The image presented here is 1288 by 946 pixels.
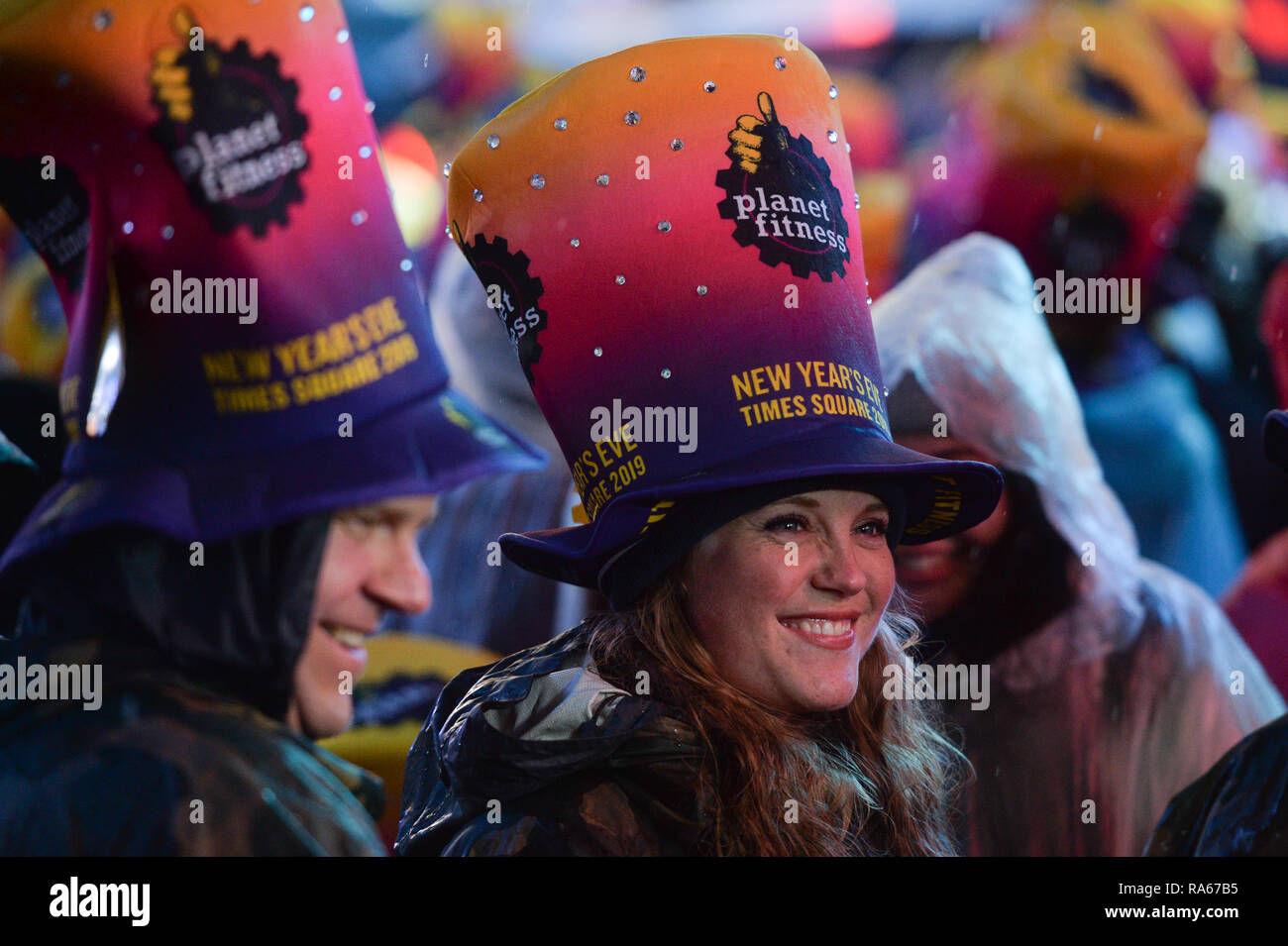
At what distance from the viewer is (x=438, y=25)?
2541 mm

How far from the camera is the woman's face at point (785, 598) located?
1.73 meters

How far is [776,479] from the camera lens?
163 centimetres

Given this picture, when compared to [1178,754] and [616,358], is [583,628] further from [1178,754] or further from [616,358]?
[1178,754]

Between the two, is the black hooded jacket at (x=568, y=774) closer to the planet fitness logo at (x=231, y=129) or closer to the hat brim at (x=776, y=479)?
the hat brim at (x=776, y=479)

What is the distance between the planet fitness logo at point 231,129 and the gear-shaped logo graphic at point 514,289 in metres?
0.47

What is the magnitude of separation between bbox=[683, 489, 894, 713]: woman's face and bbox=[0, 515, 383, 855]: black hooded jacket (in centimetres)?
81

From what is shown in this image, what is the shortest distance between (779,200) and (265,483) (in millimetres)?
1003

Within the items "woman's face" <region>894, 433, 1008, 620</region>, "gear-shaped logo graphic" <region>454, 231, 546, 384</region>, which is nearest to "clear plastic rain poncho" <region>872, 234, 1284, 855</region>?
"woman's face" <region>894, 433, 1008, 620</region>

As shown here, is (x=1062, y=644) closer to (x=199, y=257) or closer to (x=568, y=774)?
(x=568, y=774)

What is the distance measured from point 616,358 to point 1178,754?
1672 millimetres

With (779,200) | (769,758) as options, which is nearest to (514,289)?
(779,200)

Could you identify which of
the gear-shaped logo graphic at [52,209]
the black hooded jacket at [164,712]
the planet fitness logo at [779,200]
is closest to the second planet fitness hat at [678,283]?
the planet fitness logo at [779,200]
